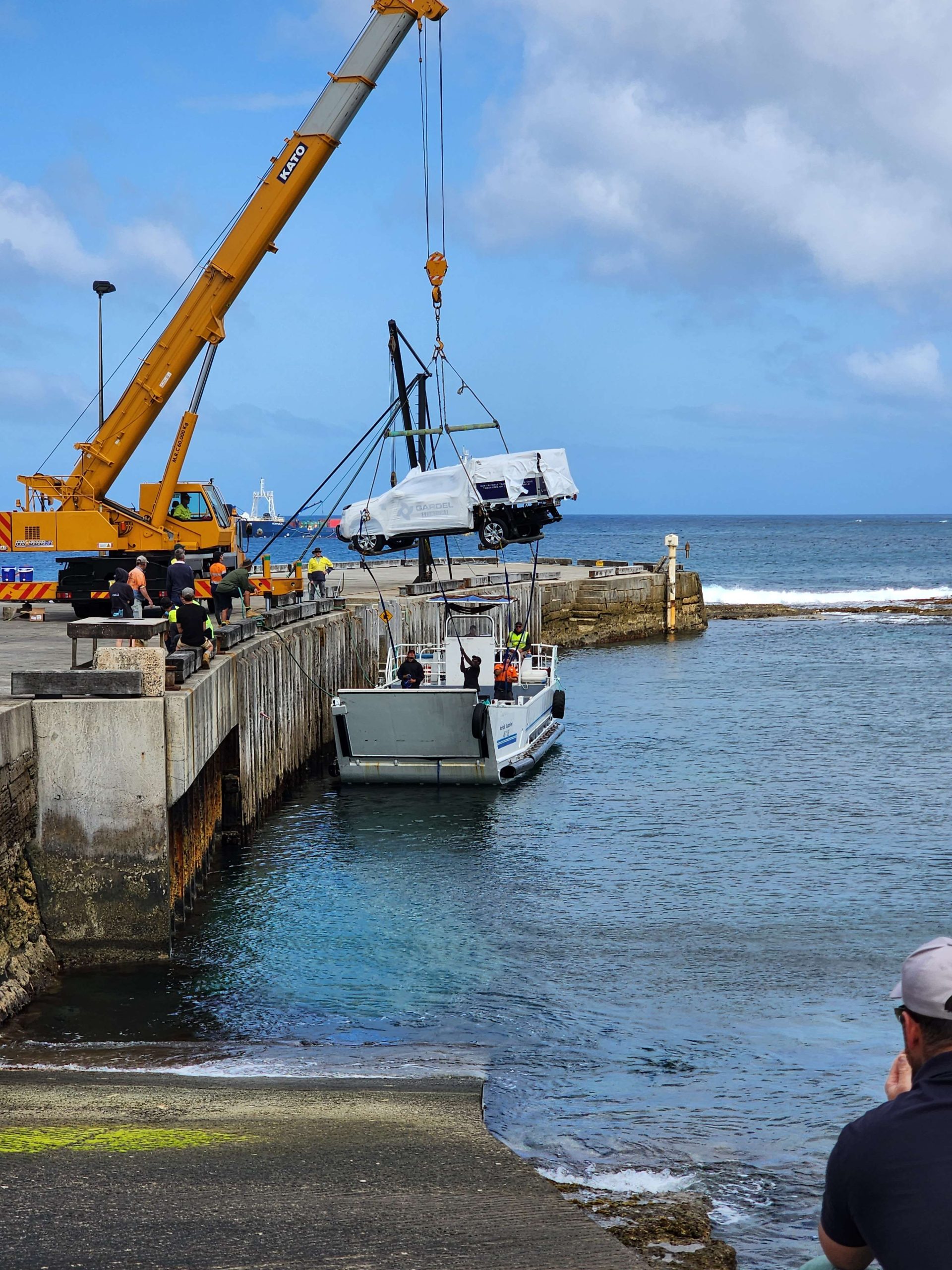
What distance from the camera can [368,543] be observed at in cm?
3481

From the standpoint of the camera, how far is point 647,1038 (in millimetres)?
12680

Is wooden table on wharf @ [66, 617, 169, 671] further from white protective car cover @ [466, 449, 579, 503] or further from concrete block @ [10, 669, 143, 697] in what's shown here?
white protective car cover @ [466, 449, 579, 503]

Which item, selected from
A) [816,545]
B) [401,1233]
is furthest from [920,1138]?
[816,545]

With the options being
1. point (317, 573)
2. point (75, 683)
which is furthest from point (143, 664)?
point (317, 573)

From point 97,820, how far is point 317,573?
2372cm

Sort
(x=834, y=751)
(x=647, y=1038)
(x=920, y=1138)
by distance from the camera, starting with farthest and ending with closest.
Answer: (x=834, y=751)
(x=647, y=1038)
(x=920, y=1138)

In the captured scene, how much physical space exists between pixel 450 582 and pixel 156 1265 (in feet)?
114

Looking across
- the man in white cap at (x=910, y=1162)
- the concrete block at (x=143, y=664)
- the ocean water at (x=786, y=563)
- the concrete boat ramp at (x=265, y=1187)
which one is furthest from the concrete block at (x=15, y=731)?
the ocean water at (x=786, y=563)

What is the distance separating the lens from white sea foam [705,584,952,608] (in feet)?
274

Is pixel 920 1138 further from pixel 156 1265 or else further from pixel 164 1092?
pixel 164 1092

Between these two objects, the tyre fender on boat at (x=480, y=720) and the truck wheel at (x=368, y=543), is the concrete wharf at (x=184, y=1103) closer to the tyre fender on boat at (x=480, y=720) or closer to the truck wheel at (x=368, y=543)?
the tyre fender on boat at (x=480, y=720)

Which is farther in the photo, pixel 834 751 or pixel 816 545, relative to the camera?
pixel 816 545

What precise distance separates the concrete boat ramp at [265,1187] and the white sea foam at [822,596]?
239 ft

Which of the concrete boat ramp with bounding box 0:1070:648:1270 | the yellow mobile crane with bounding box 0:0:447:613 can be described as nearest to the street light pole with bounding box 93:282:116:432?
the yellow mobile crane with bounding box 0:0:447:613
